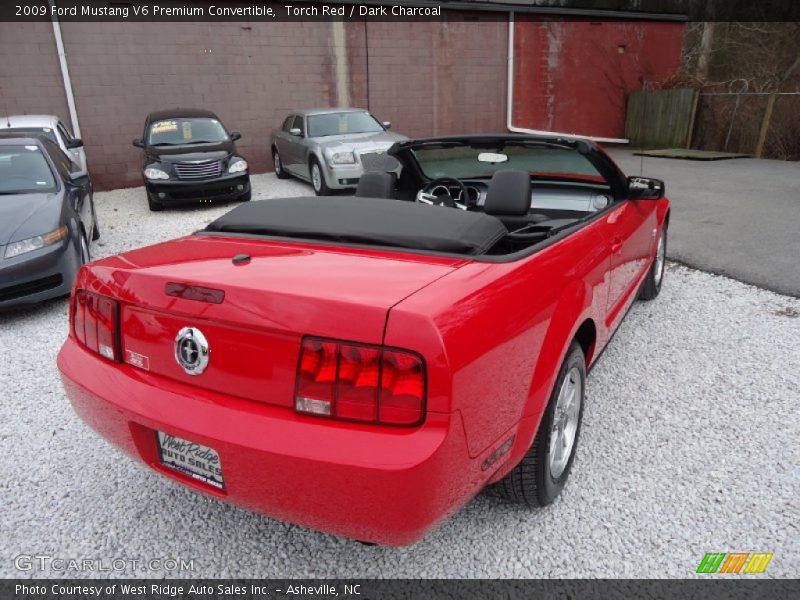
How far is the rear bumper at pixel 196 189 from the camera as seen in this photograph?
9039 mm

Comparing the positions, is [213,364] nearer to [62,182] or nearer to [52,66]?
[62,182]

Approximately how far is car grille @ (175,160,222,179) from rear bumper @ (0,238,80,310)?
4.36 metres

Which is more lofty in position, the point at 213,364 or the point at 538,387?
the point at 213,364

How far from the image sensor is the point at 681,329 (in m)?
4.23

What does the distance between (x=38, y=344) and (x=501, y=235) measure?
375 cm

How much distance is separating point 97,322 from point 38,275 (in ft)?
10.4

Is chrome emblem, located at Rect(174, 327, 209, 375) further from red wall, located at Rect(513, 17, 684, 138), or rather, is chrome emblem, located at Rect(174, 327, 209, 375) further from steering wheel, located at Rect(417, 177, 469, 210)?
red wall, located at Rect(513, 17, 684, 138)

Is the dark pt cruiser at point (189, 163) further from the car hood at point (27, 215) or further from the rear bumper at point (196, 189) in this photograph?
the car hood at point (27, 215)

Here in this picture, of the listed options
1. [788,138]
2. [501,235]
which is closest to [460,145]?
[501,235]

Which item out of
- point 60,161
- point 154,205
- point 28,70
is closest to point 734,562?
point 60,161

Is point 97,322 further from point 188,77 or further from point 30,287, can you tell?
point 188,77

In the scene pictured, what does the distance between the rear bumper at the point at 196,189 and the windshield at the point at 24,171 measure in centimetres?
306

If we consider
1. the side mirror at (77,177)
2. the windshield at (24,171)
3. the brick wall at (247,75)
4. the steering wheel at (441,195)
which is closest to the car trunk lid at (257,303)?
the steering wheel at (441,195)

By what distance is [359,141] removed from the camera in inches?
380
